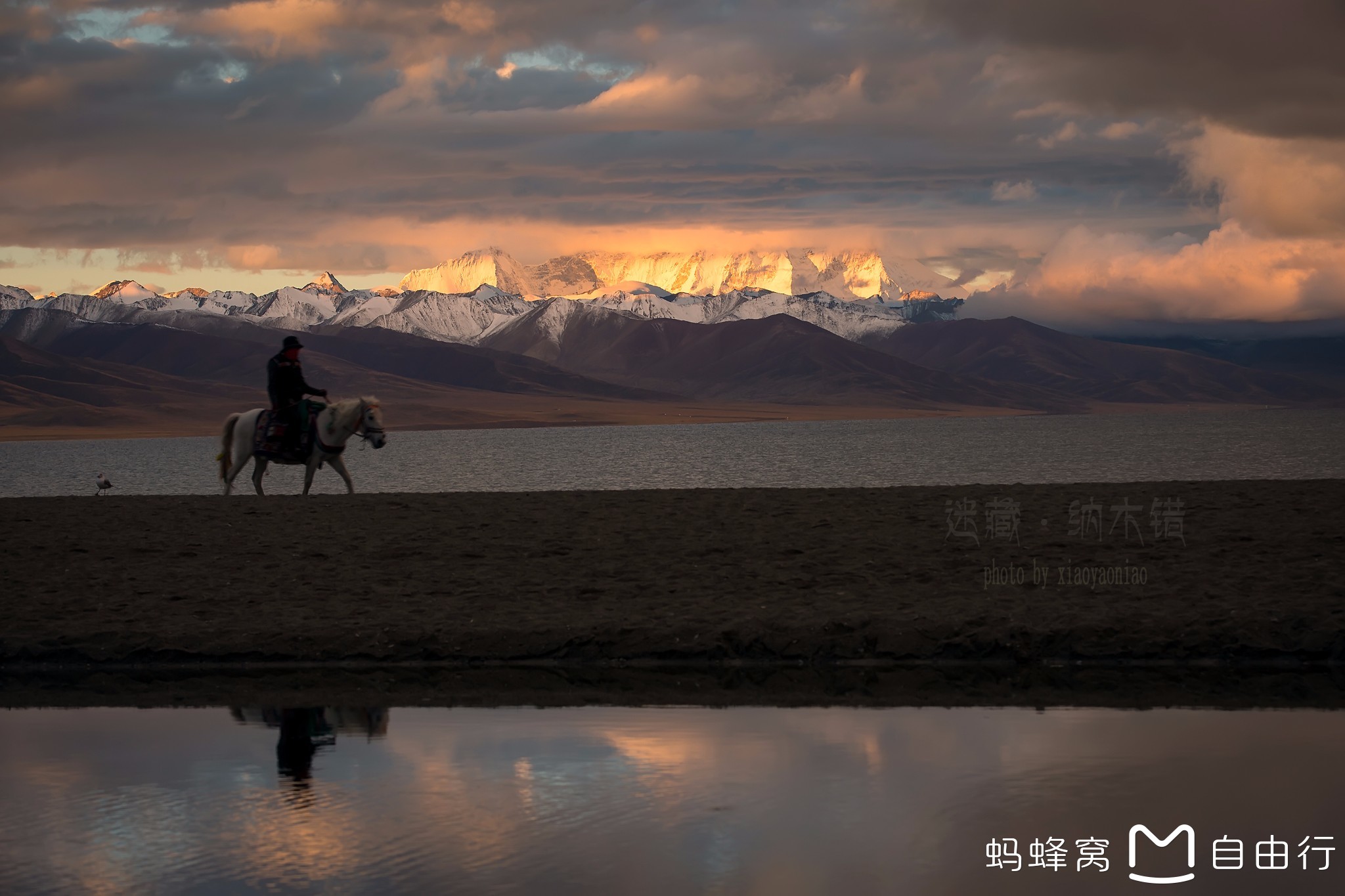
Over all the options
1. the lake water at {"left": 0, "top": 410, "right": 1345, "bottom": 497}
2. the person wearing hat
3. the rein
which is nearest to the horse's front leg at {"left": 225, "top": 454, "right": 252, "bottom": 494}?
the person wearing hat

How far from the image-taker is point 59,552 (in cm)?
1803

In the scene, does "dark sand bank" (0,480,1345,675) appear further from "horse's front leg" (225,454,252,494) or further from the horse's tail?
the horse's tail

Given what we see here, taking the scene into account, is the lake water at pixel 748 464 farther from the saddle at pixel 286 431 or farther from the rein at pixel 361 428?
the saddle at pixel 286 431

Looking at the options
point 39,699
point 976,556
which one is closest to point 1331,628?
point 976,556

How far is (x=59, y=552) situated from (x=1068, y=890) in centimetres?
1492

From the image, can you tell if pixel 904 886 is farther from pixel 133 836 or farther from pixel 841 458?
pixel 841 458

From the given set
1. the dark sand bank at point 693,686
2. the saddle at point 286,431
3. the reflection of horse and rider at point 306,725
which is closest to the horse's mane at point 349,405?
the saddle at point 286,431

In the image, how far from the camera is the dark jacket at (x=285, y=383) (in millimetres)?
22938

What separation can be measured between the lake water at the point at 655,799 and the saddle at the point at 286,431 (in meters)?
12.2

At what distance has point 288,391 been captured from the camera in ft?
76.0

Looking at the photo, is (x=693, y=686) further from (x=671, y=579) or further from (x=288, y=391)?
(x=288, y=391)

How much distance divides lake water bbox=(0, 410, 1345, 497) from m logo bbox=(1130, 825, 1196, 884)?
152 feet

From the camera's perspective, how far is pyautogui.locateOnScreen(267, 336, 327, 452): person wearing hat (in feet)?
75.3

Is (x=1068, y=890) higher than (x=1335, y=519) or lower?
lower
